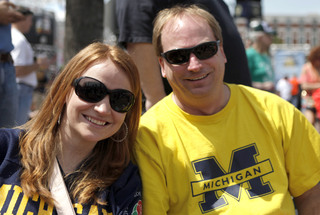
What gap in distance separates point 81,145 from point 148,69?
81 cm

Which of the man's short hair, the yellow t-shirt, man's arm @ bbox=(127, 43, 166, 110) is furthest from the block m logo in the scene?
man's arm @ bbox=(127, 43, 166, 110)

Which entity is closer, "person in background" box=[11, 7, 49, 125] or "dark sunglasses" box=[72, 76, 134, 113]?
"dark sunglasses" box=[72, 76, 134, 113]

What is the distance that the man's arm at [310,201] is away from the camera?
2.26 metres

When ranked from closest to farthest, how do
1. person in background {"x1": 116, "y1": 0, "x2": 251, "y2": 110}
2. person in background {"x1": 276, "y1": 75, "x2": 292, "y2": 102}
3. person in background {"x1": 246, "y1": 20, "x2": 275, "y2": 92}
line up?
person in background {"x1": 116, "y1": 0, "x2": 251, "y2": 110} → person in background {"x1": 246, "y1": 20, "x2": 275, "y2": 92} → person in background {"x1": 276, "y1": 75, "x2": 292, "y2": 102}

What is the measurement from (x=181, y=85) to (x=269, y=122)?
1.56 feet

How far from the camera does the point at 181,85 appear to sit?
223cm

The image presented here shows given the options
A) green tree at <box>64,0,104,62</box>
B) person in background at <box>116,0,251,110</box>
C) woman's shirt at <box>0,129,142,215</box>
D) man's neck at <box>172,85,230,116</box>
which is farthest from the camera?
green tree at <box>64,0,104,62</box>

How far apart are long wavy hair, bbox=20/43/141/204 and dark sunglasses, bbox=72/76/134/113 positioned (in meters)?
0.07

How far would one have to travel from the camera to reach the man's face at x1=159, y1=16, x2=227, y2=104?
217cm

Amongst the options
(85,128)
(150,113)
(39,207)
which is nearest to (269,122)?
(150,113)

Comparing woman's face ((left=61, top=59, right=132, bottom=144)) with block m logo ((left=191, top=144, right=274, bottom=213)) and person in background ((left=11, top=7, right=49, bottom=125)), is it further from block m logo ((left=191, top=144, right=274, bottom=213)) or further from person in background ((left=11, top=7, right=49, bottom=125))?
person in background ((left=11, top=7, right=49, bottom=125))

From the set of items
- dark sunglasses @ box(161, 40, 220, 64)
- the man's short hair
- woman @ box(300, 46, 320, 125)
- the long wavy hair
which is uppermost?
the man's short hair

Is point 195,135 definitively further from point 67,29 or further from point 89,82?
point 67,29

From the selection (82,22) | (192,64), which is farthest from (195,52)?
(82,22)
